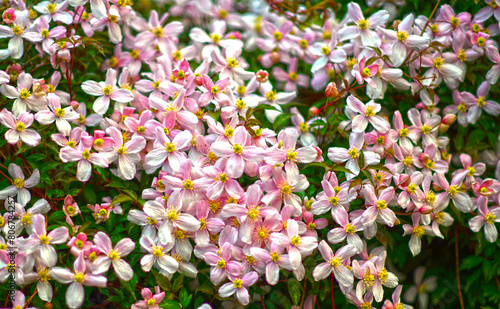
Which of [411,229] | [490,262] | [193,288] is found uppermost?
[411,229]

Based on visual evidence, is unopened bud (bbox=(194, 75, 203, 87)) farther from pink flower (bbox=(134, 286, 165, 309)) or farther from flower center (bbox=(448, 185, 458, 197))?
flower center (bbox=(448, 185, 458, 197))

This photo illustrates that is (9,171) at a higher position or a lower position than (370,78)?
lower

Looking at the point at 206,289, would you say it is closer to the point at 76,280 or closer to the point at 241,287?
the point at 241,287

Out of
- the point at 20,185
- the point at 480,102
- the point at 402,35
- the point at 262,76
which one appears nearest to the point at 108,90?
the point at 20,185

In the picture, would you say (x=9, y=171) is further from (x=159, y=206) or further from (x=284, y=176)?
(x=284, y=176)

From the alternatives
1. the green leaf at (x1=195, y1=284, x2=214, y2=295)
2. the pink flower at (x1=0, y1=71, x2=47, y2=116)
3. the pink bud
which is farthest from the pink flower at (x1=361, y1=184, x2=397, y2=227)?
the pink bud

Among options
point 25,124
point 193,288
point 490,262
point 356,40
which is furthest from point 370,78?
point 25,124

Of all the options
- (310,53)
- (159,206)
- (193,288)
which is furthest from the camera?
(310,53)
